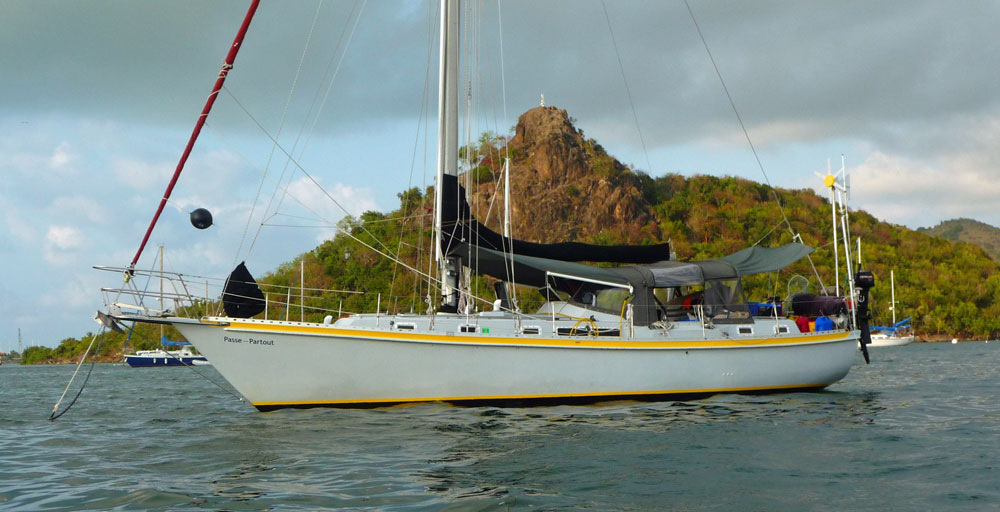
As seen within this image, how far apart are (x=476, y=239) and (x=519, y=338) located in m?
2.51

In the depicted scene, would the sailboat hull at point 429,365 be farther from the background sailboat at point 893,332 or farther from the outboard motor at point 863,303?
the background sailboat at point 893,332

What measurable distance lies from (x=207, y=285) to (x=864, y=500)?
34.4ft

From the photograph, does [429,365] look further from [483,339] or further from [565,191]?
[565,191]

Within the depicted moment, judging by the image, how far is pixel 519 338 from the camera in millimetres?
12516

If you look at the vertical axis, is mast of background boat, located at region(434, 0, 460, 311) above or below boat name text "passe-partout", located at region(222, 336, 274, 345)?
above

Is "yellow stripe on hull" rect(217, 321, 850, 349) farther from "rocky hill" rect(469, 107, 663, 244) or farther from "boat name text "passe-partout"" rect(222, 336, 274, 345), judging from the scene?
"rocky hill" rect(469, 107, 663, 244)

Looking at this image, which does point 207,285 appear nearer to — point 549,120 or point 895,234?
point 549,120

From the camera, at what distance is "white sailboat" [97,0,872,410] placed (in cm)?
1208

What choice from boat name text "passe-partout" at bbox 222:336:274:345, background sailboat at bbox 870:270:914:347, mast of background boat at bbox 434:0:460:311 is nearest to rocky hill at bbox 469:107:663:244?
background sailboat at bbox 870:270:914:347

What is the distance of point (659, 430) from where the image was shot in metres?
10.6

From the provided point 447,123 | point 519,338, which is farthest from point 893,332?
point 519,338

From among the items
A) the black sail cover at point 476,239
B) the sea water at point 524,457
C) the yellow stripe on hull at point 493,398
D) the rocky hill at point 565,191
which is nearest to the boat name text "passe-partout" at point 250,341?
the yellow stripe on hull at point 493,398

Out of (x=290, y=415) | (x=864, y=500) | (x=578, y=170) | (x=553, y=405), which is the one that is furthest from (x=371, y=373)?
(x=578, y=170)

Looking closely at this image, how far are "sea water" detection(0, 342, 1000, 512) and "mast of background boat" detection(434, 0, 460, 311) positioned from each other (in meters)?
2.88
